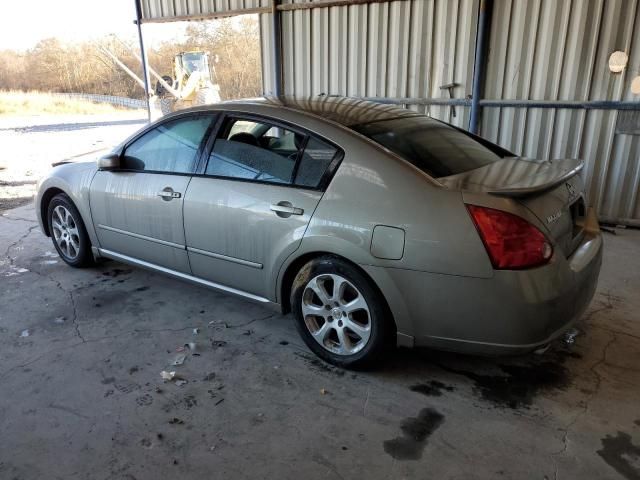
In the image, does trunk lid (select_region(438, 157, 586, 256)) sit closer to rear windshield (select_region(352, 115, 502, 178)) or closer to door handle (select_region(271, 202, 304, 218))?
rear windshield (select_region(352, 115, 502, 178))

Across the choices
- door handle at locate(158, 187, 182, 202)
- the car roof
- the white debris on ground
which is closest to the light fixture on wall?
the car roof

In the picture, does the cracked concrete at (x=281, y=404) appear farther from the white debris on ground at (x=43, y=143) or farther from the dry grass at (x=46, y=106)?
the dry grass at (x=46, y=106)

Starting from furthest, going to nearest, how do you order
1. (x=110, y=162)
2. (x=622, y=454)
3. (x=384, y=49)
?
(x=384, y=49)
(x=110, y=162)
(x=622, y=454)

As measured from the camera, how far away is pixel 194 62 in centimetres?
2138

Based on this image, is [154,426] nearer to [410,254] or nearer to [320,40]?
[410,254]

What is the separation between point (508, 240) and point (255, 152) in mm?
1632

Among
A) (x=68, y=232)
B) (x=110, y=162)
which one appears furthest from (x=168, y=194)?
(x=68, y=232)

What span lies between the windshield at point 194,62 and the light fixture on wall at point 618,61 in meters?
18.6

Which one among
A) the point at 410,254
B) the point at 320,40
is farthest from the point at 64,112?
the point at 410,254

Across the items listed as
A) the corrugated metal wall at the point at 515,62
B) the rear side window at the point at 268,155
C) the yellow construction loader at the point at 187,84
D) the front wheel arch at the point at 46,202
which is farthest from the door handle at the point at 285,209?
the yellow construction loader at the point at 187,84

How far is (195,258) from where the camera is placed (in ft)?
11.3

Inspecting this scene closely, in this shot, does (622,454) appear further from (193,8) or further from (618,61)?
(193,8)

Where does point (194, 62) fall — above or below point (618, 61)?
above

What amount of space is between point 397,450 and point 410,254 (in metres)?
0.91
